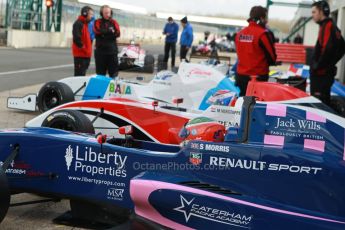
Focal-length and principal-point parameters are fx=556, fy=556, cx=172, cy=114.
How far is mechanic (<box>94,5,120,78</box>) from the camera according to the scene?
10.2 metres

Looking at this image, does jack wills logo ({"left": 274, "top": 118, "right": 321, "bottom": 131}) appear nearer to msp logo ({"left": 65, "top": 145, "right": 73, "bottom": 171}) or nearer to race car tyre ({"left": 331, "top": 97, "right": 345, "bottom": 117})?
msp logo ({"left": 65, "top": 145, "right": 73, "bottom": 171})

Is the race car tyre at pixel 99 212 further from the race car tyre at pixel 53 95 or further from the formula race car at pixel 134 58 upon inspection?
the formula race car at pixel 134 58

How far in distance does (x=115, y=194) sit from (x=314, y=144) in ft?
4.59

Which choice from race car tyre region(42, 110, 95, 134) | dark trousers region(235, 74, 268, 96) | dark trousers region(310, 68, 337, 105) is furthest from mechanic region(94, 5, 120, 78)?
race car tyre region(42, 110, 95, 134)

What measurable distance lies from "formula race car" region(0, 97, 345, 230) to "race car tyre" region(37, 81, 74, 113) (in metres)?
3.59

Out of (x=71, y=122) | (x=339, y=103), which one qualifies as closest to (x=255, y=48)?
(x=339, y=103)

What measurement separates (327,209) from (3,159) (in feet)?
7.88

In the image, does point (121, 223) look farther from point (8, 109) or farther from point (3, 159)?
point (8, 109)

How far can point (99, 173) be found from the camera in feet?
12.9

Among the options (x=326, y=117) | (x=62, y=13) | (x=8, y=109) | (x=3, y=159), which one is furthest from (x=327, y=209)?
(x=62, y=13)

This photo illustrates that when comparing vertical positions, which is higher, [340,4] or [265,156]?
[340,4]

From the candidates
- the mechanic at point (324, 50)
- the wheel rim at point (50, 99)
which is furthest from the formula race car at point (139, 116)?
the wheel rim at point (50, 99)

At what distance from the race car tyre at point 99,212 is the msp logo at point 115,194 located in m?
0.06

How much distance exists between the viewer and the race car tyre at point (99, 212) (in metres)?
3.89
